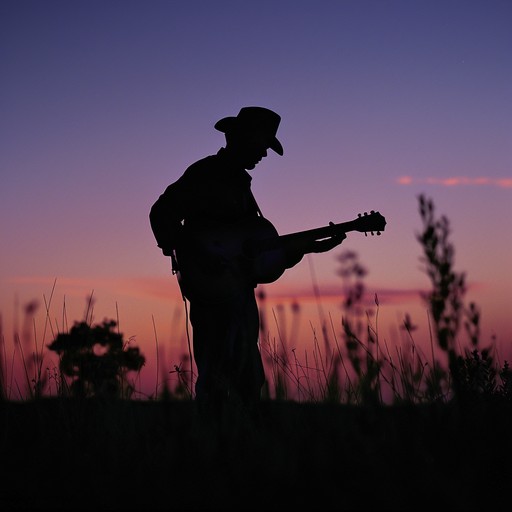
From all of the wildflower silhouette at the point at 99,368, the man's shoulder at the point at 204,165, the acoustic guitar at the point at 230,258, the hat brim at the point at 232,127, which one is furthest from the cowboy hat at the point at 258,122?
the wildflower silhouette at the point at 99,368

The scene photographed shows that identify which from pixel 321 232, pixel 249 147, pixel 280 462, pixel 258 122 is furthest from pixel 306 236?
pixel 280 462

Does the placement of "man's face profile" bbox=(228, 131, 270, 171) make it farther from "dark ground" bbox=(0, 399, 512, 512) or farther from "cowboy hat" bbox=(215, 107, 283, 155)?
"dark ground" bbox=(0, 399, 512, 512)

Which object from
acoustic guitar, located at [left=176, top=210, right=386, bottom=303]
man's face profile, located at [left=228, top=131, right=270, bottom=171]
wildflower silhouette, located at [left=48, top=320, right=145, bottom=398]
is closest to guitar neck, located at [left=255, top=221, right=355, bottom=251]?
acoustic guitar, located at [left=176, top=210, right=386, bottom=303]

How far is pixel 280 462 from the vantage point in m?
2.87

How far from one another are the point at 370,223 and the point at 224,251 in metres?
1.36

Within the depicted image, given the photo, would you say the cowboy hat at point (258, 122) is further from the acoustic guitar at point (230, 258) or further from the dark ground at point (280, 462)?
the dark ground at point (280, 462)

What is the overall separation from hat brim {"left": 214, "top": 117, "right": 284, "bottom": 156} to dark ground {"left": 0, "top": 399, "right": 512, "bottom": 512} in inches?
85.9

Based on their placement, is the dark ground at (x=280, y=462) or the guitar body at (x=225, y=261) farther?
the guitar body at (x=225, y=261)

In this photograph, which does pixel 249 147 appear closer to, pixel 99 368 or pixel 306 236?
pixel 306 236

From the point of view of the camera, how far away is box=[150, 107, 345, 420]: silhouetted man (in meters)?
5.31

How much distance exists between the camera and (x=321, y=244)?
579 centimetres

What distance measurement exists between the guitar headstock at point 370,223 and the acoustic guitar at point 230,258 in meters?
0.58

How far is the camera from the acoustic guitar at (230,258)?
5.32m

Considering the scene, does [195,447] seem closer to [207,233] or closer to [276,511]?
[276,511]
